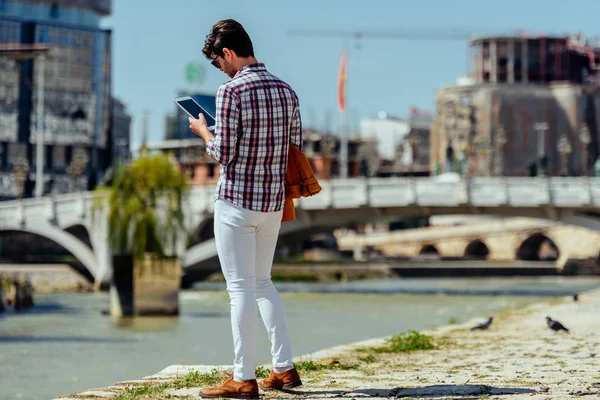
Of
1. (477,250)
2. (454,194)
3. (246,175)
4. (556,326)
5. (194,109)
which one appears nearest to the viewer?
(246,175)

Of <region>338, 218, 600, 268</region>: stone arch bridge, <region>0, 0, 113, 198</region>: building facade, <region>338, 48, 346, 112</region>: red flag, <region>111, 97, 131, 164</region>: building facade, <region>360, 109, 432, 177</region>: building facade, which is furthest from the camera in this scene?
<region>360, 109, 432, 177</region>: building facade

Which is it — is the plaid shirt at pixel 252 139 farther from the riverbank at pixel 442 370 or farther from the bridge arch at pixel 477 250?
the bridge arch at pixel 477 250

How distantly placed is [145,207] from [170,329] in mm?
4647

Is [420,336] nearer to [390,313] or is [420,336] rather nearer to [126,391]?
[126,391]

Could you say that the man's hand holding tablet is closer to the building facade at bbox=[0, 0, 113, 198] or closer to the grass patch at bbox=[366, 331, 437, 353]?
the grass patch at bbox=[366, 331, 437, 353]

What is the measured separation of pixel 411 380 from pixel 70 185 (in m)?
89.9

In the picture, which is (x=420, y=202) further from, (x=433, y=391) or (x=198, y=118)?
(x=433, y=391)

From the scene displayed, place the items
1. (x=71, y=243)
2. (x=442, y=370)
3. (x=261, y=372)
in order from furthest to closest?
(x=71, y=243) → (x=442, y=370) → (x=261, y=372)

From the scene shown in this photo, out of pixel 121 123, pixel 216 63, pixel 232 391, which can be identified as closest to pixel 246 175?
pixel 216 63

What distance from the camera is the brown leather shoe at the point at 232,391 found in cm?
700

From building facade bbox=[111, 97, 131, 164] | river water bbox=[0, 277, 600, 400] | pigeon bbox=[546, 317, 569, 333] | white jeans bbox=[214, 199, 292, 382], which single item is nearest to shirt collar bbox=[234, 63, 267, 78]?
white jeans bbox=[214, 199, 292, 382]

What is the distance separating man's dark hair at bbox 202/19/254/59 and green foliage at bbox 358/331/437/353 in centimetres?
401

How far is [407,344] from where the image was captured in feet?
37.1

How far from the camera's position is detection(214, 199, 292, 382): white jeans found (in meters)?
7.14
